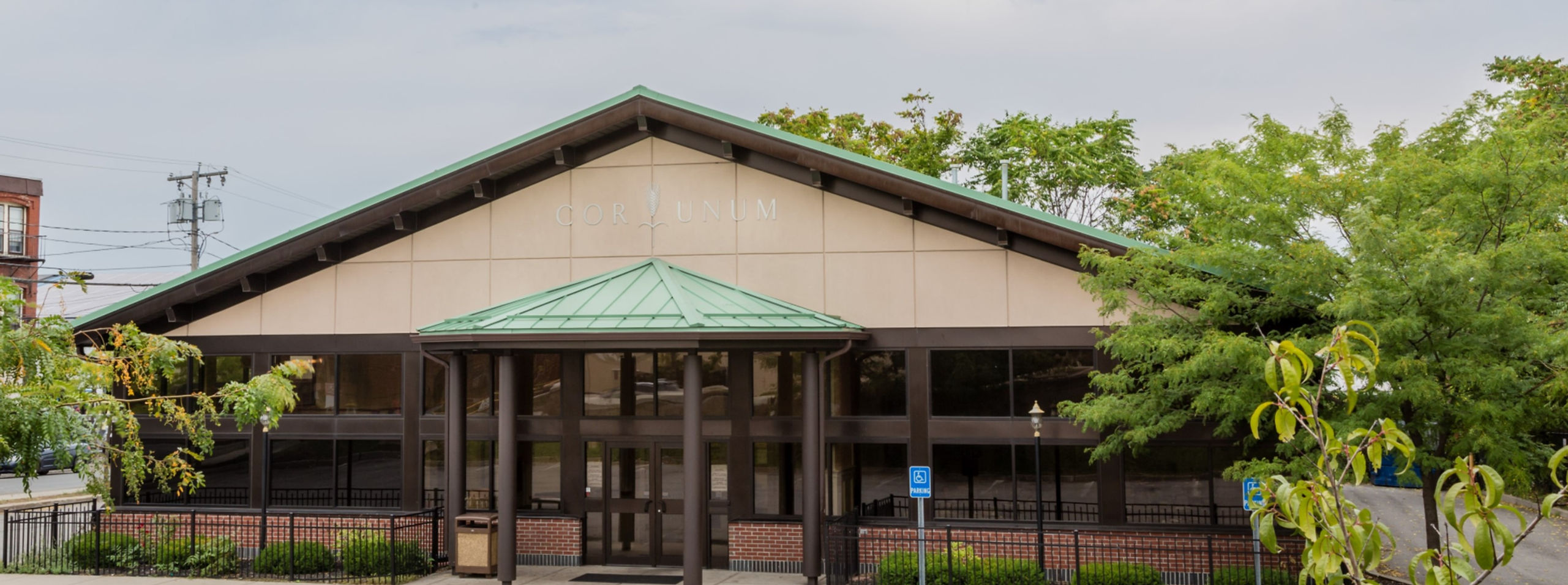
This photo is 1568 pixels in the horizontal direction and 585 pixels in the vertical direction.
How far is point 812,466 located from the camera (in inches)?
734

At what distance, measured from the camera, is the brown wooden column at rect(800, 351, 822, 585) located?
60.4 feet

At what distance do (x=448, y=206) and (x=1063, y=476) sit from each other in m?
12.0

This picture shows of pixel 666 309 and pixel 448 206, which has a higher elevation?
pixel 448 206

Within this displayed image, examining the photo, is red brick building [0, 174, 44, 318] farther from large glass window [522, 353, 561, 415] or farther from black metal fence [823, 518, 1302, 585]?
black metal fence [823, 518, 1302, 585]

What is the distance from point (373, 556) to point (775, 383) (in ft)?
24.0

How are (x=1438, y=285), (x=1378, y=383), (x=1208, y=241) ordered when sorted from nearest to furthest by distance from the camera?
1. (x=1438, y=285)
2. (x=1378, y=383)
3. (x=1208, y=241)

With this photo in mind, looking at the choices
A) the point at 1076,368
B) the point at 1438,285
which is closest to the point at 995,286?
the point at 1076,368

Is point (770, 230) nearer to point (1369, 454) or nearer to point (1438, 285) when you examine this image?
point (1438, 285)

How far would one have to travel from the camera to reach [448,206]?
21.5m

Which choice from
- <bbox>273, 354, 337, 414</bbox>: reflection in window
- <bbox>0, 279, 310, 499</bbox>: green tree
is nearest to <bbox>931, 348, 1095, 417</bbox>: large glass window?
<bbox>0, 279, 310, 499</bbox>: green tree

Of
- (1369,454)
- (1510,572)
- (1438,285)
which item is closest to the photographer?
(1369,454)

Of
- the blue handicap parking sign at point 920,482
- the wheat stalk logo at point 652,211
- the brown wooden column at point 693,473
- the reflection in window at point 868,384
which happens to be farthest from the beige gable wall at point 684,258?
the blue handicap parking sign at point 920,482

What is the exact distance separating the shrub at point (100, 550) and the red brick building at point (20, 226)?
3850 cm

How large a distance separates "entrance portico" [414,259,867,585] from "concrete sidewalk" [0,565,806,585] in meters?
0.53
